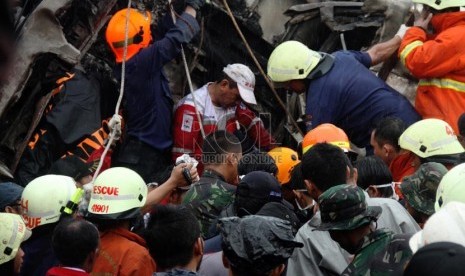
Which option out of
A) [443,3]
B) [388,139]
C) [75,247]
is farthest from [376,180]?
[443,3]

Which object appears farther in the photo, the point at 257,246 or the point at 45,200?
the point at 45,200

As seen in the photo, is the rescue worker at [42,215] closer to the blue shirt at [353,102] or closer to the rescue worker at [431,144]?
the rescue worker at [431,144]

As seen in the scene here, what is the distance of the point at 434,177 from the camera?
452 cm

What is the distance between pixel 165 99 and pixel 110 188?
277 centimetres

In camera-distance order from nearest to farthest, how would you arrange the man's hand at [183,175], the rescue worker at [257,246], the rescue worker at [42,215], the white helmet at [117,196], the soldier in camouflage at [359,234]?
the rescue worker at [257,246], the soldier in camouflage at [359,234], the white helmet at [117,196], the rescue worker at [42,215], the man's hand at [183,175]

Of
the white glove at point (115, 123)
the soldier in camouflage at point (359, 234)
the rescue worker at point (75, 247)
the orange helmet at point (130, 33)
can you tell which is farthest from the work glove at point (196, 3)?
the soldier in camouflage at point (359, 234)

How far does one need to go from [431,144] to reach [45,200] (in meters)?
2.63

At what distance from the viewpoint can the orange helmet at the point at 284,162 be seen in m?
6.70

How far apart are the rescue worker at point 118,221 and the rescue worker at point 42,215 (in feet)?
1.11

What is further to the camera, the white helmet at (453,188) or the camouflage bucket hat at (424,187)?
the camouflage bucket hat at (424,187)

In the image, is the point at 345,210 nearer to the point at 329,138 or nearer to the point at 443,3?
the point at 329,138

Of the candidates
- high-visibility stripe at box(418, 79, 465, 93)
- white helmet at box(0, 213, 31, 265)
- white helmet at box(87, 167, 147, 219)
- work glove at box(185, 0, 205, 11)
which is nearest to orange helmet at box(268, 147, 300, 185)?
high-visibility stripe at box(418, 79, 465, 93)

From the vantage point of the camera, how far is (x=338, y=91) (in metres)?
7.00

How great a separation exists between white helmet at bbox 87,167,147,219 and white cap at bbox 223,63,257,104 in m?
2.58
